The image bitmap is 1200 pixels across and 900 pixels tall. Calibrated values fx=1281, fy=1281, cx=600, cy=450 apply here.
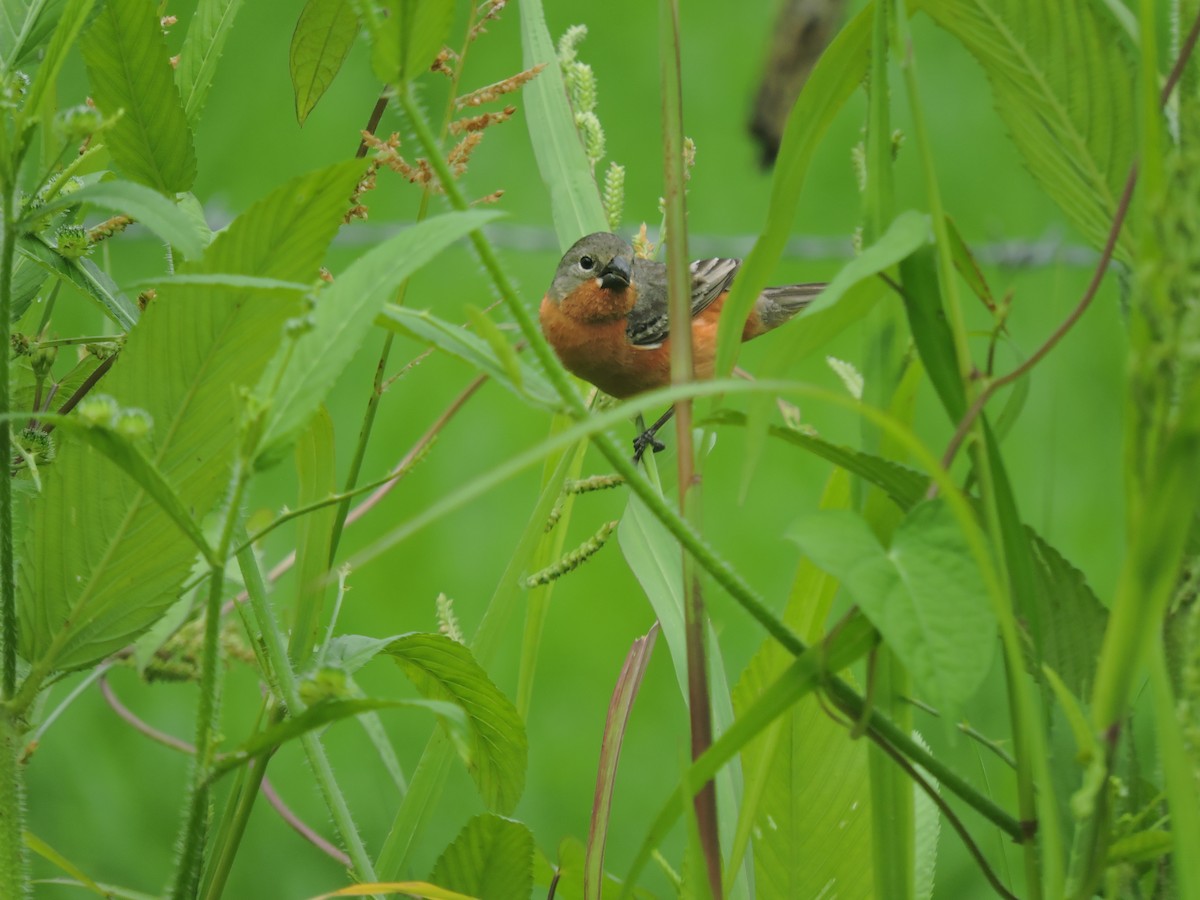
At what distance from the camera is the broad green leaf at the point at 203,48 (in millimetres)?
583

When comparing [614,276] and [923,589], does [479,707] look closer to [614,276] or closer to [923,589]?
[923,589]

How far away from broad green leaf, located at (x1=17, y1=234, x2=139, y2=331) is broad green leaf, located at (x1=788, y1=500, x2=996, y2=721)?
0.99 feet

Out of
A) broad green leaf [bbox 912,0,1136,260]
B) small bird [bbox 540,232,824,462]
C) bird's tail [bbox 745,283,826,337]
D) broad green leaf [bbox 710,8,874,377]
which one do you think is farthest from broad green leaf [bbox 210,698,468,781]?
bird's tail [bbox 745,283,826,337]

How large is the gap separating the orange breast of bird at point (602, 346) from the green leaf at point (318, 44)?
908 mm

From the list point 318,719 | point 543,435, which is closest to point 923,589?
point 318,719

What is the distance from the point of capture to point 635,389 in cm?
155

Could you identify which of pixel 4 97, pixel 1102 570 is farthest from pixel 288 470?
pixel 4 97

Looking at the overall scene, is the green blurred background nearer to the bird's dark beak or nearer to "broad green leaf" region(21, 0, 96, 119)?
the bird's dark beak

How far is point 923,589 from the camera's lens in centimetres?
32

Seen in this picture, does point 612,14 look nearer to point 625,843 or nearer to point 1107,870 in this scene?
point 625,843

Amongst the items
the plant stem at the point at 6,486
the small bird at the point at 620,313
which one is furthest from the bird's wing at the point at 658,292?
the plant stem at the point at 6,486

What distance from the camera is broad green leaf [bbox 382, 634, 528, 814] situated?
50 centimetres

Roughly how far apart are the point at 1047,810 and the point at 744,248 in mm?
1696

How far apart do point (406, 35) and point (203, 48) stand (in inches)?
11.2
